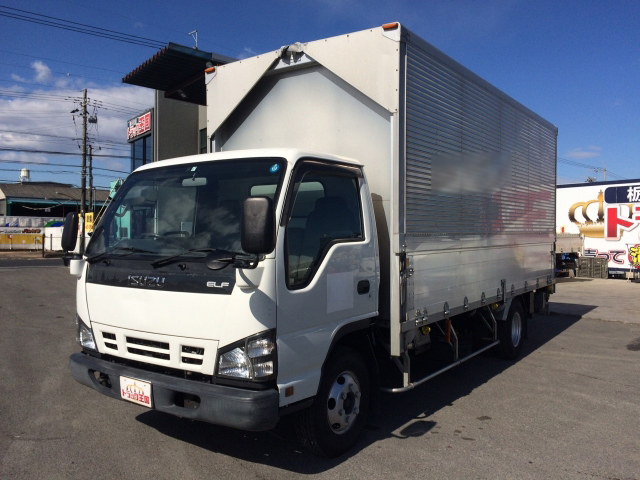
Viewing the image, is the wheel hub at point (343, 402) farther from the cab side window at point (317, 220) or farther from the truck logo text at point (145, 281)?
the truck logo text at point (145, 281)

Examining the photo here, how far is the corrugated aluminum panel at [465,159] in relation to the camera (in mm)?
4996

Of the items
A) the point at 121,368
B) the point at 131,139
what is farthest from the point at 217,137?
the point at 131,139

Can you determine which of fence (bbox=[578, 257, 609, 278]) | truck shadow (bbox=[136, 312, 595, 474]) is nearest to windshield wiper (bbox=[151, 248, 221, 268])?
truck shadow (bbox=[136, 312, 595, 474])

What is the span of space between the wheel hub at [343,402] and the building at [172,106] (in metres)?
7.74

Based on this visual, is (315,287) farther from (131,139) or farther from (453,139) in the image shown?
(131,139)

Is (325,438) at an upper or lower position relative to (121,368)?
lower

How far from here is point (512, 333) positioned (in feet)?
25.7

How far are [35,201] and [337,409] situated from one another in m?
56.9

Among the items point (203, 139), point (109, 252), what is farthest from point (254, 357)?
point (203, 139)

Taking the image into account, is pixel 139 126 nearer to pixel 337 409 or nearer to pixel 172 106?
pixel 172 106

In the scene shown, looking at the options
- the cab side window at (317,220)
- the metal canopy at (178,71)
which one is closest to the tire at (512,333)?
the cab side window at (317,220)

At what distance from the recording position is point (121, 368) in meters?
4.07

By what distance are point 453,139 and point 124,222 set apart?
11.3 ft

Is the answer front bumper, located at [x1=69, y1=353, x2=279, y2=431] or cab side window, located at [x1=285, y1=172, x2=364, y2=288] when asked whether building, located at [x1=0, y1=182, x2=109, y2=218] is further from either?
front bumper, located at [x1=69, y1=353, x2=279, y2=431]
